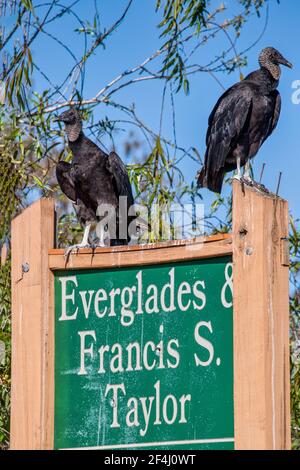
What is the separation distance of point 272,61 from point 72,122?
135 centimetres

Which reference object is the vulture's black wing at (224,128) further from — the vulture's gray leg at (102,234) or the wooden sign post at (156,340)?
the wooden sign post at (156,340)

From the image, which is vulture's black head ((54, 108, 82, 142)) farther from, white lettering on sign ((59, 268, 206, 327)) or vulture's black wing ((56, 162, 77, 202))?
white lettering on sign ((59, 268, 206, 327))

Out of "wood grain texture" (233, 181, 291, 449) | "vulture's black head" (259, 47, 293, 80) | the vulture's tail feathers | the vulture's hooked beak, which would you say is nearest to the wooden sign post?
"wood grain texture" (233, 181, 291, 449)

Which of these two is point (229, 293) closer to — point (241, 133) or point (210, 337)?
point (210, 337)

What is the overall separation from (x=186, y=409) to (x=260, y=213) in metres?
0.56

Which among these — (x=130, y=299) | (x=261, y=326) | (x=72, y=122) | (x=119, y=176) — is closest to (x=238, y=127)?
(x=119, y=176)

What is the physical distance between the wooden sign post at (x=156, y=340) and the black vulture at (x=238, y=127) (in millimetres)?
2581

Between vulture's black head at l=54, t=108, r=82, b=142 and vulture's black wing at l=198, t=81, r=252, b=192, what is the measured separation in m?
0.84

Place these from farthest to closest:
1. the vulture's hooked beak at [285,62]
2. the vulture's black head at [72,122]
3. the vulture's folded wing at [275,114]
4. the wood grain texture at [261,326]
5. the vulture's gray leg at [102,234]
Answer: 1. the vulture's hooked beak at [285,62]
2. the vulture's black head at [72,122]
3. the vulture's folded wing at [275,114]
4. the vulture's gray leg at [102,234]
5. the wood grain texture at [261,326]

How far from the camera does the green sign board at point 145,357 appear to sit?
2615 millimetres

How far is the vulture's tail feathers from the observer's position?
18.1 feet

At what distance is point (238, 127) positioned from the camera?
573cm

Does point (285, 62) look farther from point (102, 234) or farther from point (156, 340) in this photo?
point (156, 340)

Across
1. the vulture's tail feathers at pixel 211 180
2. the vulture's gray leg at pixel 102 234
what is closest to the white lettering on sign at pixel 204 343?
the vulture's gray leg at pixel 102 234
